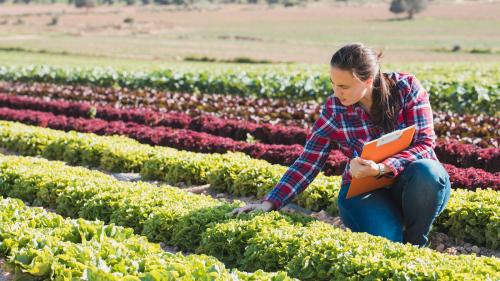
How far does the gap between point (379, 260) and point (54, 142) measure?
759 centimetres

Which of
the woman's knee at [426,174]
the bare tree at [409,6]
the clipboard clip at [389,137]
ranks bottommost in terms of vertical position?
the bare tree at [409,6]

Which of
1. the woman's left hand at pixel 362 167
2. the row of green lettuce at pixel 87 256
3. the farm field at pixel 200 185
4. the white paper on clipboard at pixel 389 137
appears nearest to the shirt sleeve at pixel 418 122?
the white paper on clipboard at pixel 389 137

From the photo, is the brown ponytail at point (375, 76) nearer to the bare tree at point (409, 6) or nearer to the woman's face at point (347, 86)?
the woman's face at point (347, 86)

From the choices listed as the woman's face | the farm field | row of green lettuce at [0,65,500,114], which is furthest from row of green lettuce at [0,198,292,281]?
row of green lettuce at [0,65,500,114]

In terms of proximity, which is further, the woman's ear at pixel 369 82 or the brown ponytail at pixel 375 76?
the woman's ear at pixel 369 82

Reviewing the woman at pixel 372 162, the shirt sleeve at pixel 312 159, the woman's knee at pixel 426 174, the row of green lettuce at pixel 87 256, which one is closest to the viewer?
the row of green lettuce at pixel 87 256

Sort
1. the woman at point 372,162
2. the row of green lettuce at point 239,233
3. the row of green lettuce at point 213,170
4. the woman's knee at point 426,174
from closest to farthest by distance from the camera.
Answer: the row of green lettuce at point 239,233
the woman at point 372,162
the woman's knee at point 426,174
the row of green lettuce at point 213,170

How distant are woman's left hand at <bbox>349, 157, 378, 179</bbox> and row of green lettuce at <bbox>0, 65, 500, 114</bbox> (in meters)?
12.1

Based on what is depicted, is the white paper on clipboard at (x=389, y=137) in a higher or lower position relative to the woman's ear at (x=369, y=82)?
lower

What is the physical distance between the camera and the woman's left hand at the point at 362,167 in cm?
542

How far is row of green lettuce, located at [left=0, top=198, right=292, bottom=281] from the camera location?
14.4 feet

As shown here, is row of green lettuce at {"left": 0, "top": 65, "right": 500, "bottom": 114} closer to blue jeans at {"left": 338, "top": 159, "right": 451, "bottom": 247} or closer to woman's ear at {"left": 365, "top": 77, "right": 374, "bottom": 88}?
blue jeans at {"left": 338, "top": 159, "right": 451, "bottom": 247}

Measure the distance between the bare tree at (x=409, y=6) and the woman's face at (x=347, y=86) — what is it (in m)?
80.6

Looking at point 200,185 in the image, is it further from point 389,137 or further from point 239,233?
point 389,137
